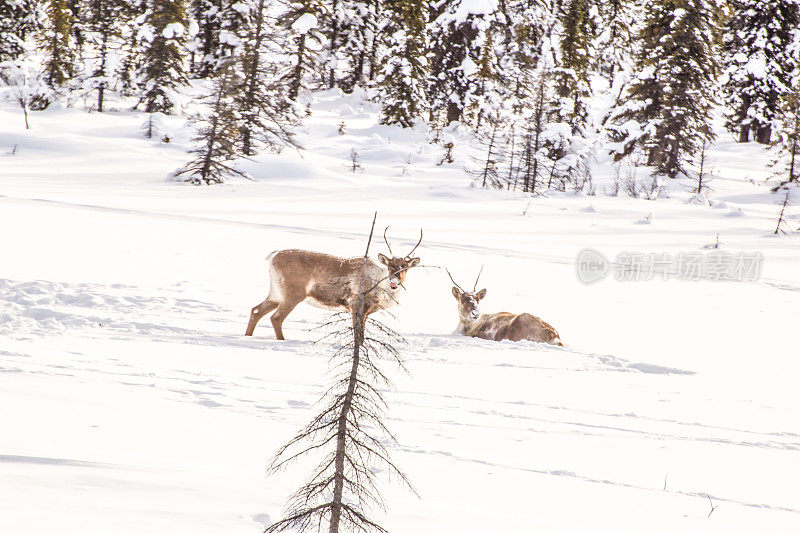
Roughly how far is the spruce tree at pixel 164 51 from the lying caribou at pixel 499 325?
99.2 ft

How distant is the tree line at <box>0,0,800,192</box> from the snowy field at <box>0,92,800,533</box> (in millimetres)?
9154

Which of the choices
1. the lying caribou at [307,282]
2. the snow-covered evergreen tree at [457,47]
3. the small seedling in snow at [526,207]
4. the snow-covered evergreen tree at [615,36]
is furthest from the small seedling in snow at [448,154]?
the lying caribou at [307,282]

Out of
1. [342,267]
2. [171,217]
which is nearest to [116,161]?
[171,217]

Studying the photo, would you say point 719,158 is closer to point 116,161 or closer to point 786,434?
point 116,161

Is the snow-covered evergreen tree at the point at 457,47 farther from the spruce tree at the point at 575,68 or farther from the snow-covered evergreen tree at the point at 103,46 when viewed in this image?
the snow-covered evergreen tree at the point at 103,46

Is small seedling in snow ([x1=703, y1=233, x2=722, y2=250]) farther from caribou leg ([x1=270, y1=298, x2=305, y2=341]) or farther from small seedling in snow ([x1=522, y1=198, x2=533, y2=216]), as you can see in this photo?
caribou leg ([x1=270, y1=298, x2=305, y2=341])

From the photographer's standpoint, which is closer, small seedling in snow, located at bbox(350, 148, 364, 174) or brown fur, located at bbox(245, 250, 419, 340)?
brown fur, located at bbox(245, 250, 419, 340)

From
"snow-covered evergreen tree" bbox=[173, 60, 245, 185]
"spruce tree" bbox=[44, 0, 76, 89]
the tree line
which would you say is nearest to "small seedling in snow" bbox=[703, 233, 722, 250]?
the tree line

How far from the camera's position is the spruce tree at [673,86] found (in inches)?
1184

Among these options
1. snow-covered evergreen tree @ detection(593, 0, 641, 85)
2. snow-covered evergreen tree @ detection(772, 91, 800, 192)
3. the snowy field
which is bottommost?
the snowy field

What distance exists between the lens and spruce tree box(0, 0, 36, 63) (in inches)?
1682

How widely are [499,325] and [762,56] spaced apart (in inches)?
1351

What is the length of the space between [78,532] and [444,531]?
1501 millimetres

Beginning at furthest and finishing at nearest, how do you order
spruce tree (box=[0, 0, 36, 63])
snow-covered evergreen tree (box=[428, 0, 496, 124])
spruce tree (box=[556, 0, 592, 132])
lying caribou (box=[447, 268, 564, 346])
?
spruce tree (box=[0, 0, 36, 63]) → spruce tree (box=[556, 0, 592, 132]) → snow-covered evergreen tree (box=[428, 0, 496, 124]) → lying caribou (box=[447, 268, 564, 346])
